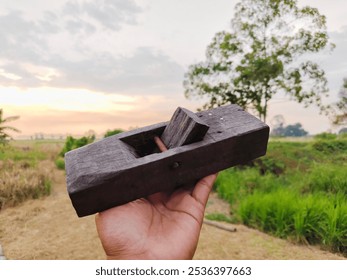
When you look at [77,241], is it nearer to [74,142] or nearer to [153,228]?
[153,228]

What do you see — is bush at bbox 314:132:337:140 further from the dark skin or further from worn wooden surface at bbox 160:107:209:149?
the dark skin

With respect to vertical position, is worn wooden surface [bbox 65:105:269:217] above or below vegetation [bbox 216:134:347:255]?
above

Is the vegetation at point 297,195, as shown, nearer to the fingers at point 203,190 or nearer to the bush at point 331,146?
the bush at point 331,146

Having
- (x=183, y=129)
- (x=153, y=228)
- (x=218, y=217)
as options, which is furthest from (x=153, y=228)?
(x=218, y=217)

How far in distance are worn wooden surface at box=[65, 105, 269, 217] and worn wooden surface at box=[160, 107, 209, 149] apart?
52 millimetres

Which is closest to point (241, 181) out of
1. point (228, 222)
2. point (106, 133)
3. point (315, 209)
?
point (228, 222)

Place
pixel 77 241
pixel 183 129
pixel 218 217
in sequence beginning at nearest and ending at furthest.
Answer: pixel 183 129 < pixel 77 241 < pixel 218 217

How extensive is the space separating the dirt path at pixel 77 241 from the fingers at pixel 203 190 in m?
2.63

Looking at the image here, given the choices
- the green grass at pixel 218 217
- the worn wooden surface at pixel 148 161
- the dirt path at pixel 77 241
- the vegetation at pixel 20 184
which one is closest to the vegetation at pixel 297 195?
the green grass at pixel 218 217

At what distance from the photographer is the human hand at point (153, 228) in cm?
176

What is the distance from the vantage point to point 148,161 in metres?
1.87

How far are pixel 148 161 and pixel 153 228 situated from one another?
1.27ft

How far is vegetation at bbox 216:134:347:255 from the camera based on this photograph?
4.86m

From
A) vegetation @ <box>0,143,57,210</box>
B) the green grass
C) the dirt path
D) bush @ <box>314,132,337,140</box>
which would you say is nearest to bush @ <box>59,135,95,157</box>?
vegetation @ <box>0,143,57,210</box>
